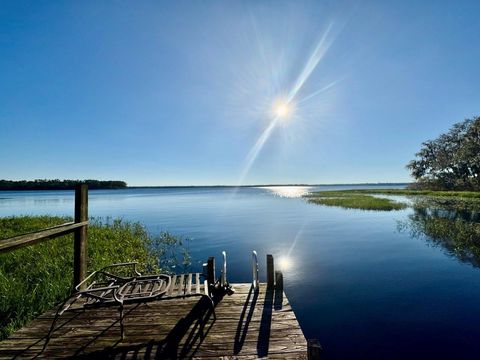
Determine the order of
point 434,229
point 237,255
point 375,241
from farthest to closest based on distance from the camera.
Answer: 1. point 434,229
2. point 375,241
3. point 237,255

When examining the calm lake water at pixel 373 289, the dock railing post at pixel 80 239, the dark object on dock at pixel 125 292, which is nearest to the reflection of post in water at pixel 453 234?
the calm lake water at pixel 373 289

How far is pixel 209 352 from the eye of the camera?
14.6 ft

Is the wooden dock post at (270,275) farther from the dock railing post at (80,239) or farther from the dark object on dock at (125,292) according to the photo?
the dock railing post at (80,239)

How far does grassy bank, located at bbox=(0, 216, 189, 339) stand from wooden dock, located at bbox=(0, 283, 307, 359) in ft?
8.54

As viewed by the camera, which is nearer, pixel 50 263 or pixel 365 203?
pixel 50 263

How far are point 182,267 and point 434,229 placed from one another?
22.5m

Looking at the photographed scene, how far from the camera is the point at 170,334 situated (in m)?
4.93

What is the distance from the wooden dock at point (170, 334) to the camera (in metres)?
4.43

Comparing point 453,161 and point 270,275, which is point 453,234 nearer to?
point 270,275

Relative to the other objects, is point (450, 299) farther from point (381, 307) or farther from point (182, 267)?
point (182, 267)

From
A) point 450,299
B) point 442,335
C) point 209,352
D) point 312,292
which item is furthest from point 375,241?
point 209,352

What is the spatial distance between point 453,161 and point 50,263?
278ft

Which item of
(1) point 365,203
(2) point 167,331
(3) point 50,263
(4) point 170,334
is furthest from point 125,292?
(1) point 365,203

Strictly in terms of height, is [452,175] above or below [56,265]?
above
